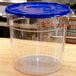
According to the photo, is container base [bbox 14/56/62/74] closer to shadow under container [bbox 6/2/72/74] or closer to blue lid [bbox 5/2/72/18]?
shadow under container [bbox 6/2/72/74]

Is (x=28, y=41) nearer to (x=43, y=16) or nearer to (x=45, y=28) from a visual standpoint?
(x=45, y=28)

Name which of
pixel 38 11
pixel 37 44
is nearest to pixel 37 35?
pixel 37 44

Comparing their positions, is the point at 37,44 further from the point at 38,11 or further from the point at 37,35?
the point at 38,11

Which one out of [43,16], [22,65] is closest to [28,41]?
[22,65]

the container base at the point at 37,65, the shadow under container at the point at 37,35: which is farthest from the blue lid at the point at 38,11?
the container base at the point at 37,65

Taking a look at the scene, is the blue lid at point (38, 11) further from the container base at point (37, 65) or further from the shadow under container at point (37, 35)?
the container base at point (37, 65)

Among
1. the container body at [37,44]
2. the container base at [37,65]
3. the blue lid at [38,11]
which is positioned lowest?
the container base at [37,65]

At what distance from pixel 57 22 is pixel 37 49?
0.58 ft

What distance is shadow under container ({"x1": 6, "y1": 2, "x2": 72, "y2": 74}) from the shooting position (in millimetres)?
556

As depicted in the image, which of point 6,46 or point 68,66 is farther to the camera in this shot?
point 6,46

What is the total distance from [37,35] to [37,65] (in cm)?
14

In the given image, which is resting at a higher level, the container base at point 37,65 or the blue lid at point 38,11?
the blue lid at point 38,11

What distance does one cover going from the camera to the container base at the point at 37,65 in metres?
0.60

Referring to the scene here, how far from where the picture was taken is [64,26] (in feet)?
2.13
